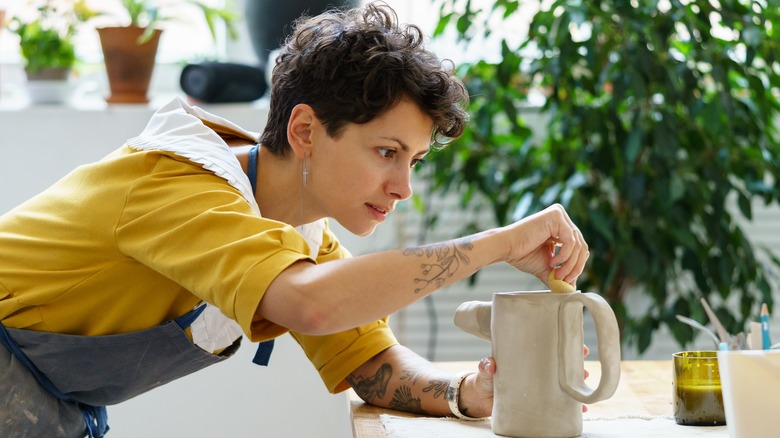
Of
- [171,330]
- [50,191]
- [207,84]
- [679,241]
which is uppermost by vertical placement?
[207,84]

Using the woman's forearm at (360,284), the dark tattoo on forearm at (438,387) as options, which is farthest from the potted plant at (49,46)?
the woman's forearm at (360,284)

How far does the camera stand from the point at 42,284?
1242 mm

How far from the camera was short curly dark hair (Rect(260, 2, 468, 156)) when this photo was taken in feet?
4.01

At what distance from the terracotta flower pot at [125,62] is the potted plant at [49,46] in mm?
117

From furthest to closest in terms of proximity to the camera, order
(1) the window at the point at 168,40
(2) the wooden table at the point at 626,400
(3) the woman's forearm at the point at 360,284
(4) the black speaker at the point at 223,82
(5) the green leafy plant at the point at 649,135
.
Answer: (1) the window at the point at 168,40 < (4) the black speaker at the point at 223,82 < (5) the green leafy plant at the point at 649,135 < (2) the wooden table at the point at 626,400 < (3) the woman's forearm at the point at 360,284

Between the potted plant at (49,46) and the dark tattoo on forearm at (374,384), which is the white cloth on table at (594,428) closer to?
the dark tattoo on forearm at (374,384)

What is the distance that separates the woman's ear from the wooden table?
35 cm

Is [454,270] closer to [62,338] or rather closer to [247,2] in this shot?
[62,338]

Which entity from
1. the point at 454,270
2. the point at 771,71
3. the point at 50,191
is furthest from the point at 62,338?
the point at 771,71

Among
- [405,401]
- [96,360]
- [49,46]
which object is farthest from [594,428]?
[49,46]

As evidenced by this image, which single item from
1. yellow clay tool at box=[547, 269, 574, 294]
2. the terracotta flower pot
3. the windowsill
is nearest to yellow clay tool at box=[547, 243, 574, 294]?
yellow clay tool at box=[547, 269, 574, 294]

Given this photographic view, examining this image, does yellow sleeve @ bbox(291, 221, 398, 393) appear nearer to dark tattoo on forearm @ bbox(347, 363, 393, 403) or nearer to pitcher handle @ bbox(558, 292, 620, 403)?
dark tattoo on forearm @ bbox(347, 363, 393, 403)

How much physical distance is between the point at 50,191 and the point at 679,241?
1.52 m

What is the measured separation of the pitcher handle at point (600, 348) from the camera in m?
1.06
